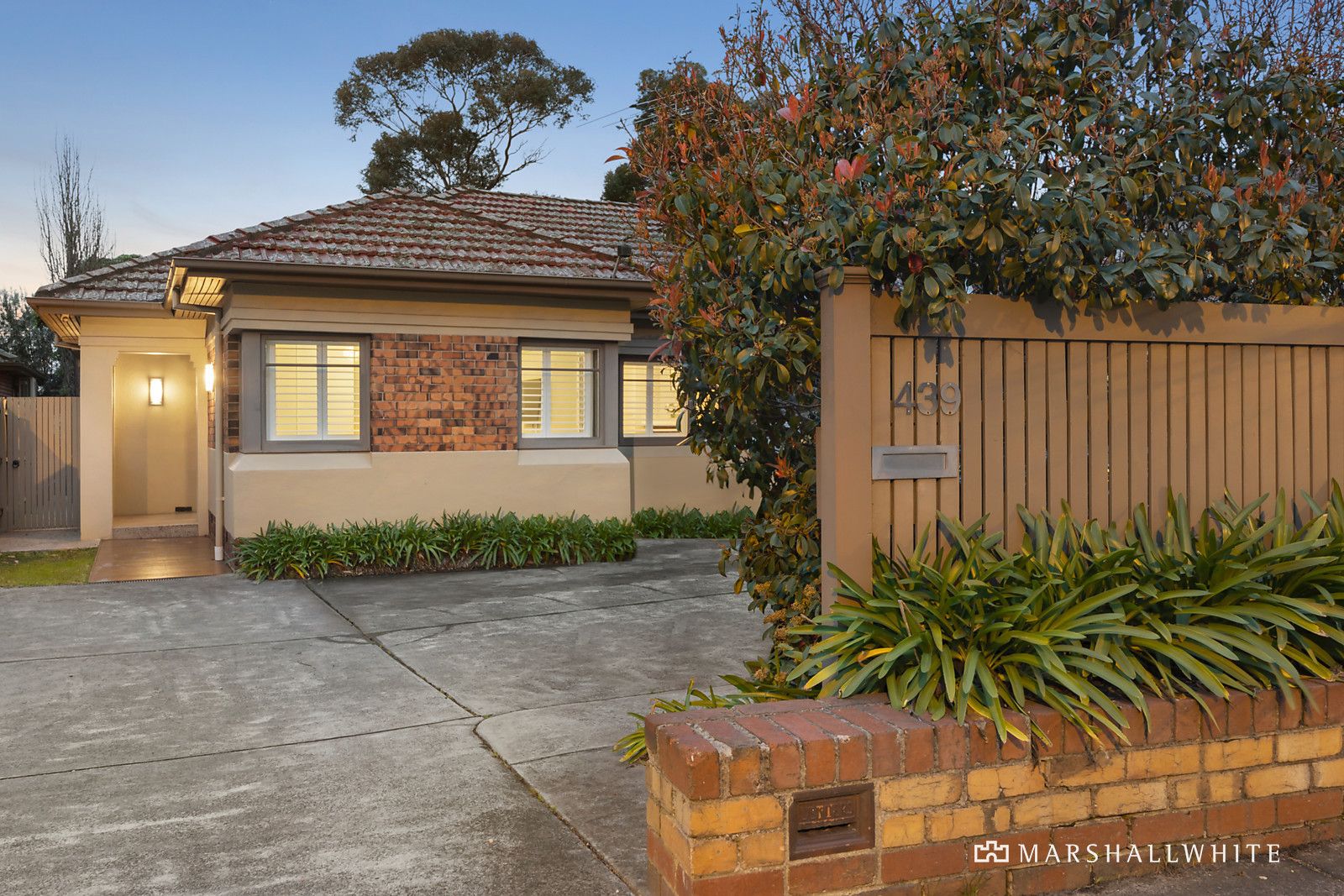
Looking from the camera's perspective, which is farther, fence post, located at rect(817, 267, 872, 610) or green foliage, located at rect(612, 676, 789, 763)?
green foliage, located at rect(612, 676, 789, 763)

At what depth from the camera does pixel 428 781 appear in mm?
4727

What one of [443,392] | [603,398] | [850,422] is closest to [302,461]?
[443,392]

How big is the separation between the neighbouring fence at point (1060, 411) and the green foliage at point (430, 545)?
8199mm

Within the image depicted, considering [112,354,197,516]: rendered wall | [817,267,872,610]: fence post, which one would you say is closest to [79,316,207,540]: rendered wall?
[112,354,197,516]: rendered wall

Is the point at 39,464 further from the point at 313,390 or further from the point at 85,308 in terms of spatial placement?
the point at 313,390

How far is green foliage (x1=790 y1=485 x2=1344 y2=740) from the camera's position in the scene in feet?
11.8

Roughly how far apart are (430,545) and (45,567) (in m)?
4.74

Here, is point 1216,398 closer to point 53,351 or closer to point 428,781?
point 428,781

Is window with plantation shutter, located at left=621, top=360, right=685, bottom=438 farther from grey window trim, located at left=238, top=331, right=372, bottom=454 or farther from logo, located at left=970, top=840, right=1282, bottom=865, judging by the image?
logo, located at left=970, top=840, right=1282, bottom=865

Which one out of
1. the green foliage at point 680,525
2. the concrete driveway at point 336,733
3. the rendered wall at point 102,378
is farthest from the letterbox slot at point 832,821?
the rendered wall at point 102,378

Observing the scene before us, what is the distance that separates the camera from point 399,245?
1266cm

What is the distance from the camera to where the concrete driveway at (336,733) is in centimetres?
386

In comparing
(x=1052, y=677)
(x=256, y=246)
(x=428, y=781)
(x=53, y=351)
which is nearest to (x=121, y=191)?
(x=53, y=351)

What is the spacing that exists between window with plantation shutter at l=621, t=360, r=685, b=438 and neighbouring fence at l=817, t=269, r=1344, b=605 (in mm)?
10739
